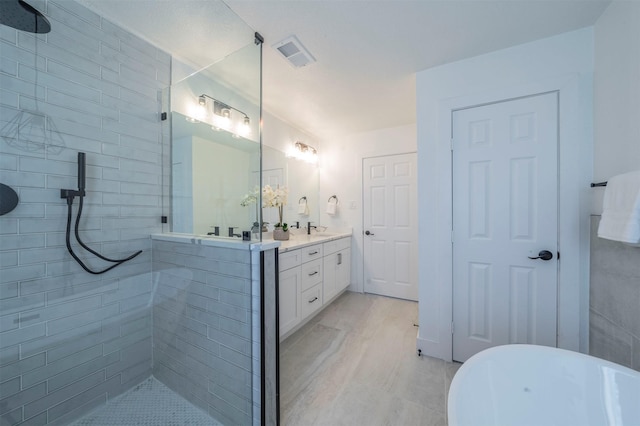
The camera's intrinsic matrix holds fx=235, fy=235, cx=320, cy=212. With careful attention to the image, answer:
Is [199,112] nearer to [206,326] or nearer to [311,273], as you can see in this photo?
[206,326]

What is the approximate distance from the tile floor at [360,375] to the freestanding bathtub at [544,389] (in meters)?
0.60

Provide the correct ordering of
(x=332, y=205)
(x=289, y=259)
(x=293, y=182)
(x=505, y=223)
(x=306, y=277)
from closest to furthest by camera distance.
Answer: (x=505, y=223) → (x=289, y=259) → (x=306, y=277) → (x=293, y=182) → (x=332, y=205)

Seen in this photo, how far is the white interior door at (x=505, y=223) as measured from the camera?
1.63 m

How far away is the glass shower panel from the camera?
160 centimetres

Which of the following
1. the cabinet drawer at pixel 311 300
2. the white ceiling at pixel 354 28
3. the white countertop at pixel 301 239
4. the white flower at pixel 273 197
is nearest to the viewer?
the white ceiling at pixel 354 28

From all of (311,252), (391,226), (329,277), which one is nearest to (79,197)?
(311,252)

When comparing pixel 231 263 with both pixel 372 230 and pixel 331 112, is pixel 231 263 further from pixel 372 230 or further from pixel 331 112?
pixel 372 230

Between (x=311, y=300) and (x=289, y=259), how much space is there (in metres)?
0.61

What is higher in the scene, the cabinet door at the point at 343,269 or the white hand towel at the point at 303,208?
the white hand towel at the point at 303,208

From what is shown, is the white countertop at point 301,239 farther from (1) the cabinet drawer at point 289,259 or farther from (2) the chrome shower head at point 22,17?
(2) the chrome shower head at point 22,17

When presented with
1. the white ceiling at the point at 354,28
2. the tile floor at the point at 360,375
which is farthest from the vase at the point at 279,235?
the white ceiling at the point at 354,28

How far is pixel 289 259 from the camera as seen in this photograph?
2.11 m

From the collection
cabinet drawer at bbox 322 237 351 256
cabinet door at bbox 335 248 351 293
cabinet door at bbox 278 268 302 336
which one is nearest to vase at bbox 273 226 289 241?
cabinet drawer at bbox 322 237 351 256

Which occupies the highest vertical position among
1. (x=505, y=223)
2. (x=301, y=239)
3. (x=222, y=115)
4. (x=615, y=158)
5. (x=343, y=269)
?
(x=222, y=115)
